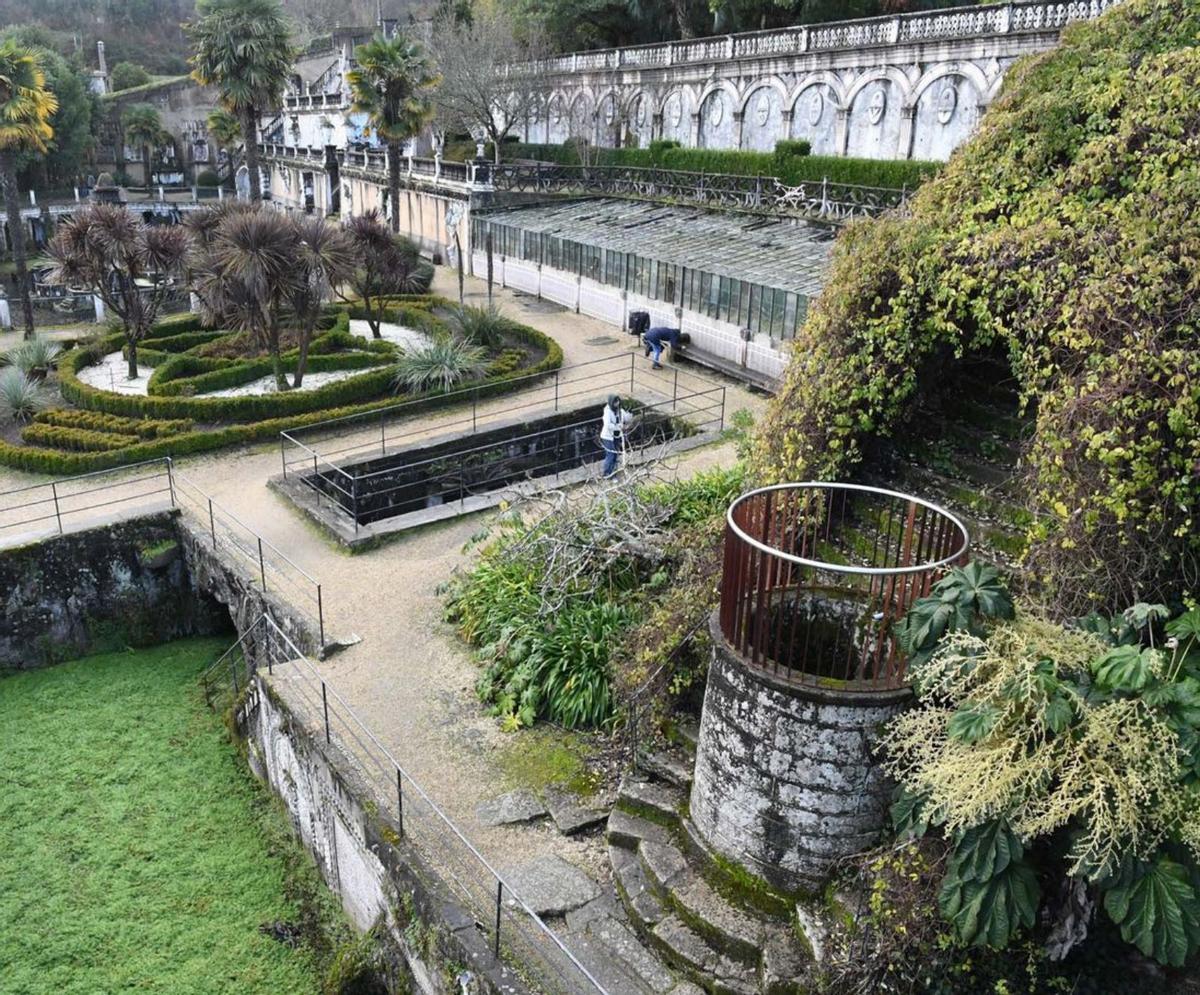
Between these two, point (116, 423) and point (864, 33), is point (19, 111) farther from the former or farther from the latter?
point (864, 33)

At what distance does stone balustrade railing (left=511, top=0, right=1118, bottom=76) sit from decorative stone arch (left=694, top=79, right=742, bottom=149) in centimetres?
100

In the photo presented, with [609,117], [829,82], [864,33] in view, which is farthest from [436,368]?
[609,117]

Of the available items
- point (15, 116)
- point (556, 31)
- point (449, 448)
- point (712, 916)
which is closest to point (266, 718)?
point (712, 916)

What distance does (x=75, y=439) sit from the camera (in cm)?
1752

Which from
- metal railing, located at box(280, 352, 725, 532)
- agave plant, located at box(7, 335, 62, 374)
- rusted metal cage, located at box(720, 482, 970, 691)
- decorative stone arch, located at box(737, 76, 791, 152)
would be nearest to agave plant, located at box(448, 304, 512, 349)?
metal railing, located at box(280, 352, 725, 532)

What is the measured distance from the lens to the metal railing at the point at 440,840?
281 inches

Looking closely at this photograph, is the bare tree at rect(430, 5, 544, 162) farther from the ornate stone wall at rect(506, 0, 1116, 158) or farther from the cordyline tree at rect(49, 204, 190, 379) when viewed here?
the cordyline tree at rect(49, 204, 190, 379)

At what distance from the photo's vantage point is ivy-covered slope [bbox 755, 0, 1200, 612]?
6695 millimetres

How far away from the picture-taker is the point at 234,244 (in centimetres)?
1958

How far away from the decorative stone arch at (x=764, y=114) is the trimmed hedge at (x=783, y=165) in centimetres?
96

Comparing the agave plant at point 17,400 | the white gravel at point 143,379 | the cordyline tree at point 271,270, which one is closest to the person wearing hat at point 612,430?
the white gravel at point 143,379

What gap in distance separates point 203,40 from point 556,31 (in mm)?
15376

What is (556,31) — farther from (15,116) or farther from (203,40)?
(15,116)

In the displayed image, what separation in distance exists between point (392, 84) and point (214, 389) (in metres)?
16.0
